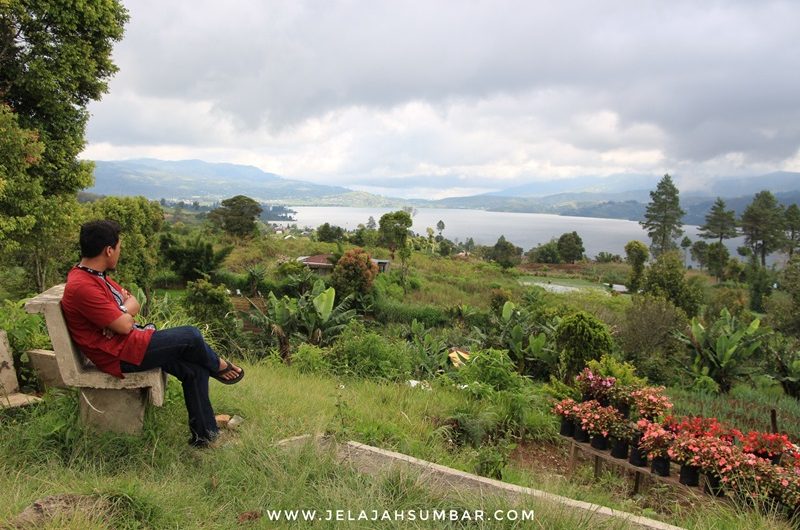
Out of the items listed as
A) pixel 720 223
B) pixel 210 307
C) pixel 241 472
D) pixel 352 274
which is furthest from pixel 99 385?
pixel 720 223

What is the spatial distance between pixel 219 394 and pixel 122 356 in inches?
44.2

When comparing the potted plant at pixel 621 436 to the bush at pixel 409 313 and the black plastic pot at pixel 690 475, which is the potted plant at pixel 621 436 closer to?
the black plastic pot at pixel 690 475

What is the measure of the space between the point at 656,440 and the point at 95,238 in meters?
3.72

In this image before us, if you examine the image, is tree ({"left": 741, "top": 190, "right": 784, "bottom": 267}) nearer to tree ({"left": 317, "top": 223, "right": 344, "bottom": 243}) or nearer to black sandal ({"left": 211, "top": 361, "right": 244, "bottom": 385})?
tree ({"left": 317, "top": 223, "right": 344, "bottom": 243})

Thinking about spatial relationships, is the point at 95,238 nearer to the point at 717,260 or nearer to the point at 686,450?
the point at 686,450

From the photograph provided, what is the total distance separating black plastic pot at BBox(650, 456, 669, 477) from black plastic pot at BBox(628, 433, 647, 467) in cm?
12

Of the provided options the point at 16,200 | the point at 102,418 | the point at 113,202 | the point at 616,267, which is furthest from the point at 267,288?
the point at 616,267

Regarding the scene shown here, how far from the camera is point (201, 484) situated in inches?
101

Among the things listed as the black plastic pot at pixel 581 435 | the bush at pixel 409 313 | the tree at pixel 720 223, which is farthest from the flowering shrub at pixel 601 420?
the tree at pixel 720 223

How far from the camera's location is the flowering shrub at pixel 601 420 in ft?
12.3

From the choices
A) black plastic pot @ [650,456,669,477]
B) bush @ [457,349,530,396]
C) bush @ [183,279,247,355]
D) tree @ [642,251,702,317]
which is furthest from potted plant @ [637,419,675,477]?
tree @ [642,251,702,317]

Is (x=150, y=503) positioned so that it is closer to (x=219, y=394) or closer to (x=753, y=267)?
(x=219, y=394)

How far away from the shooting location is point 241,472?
2680mm

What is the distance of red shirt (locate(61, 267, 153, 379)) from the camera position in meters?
2.67
